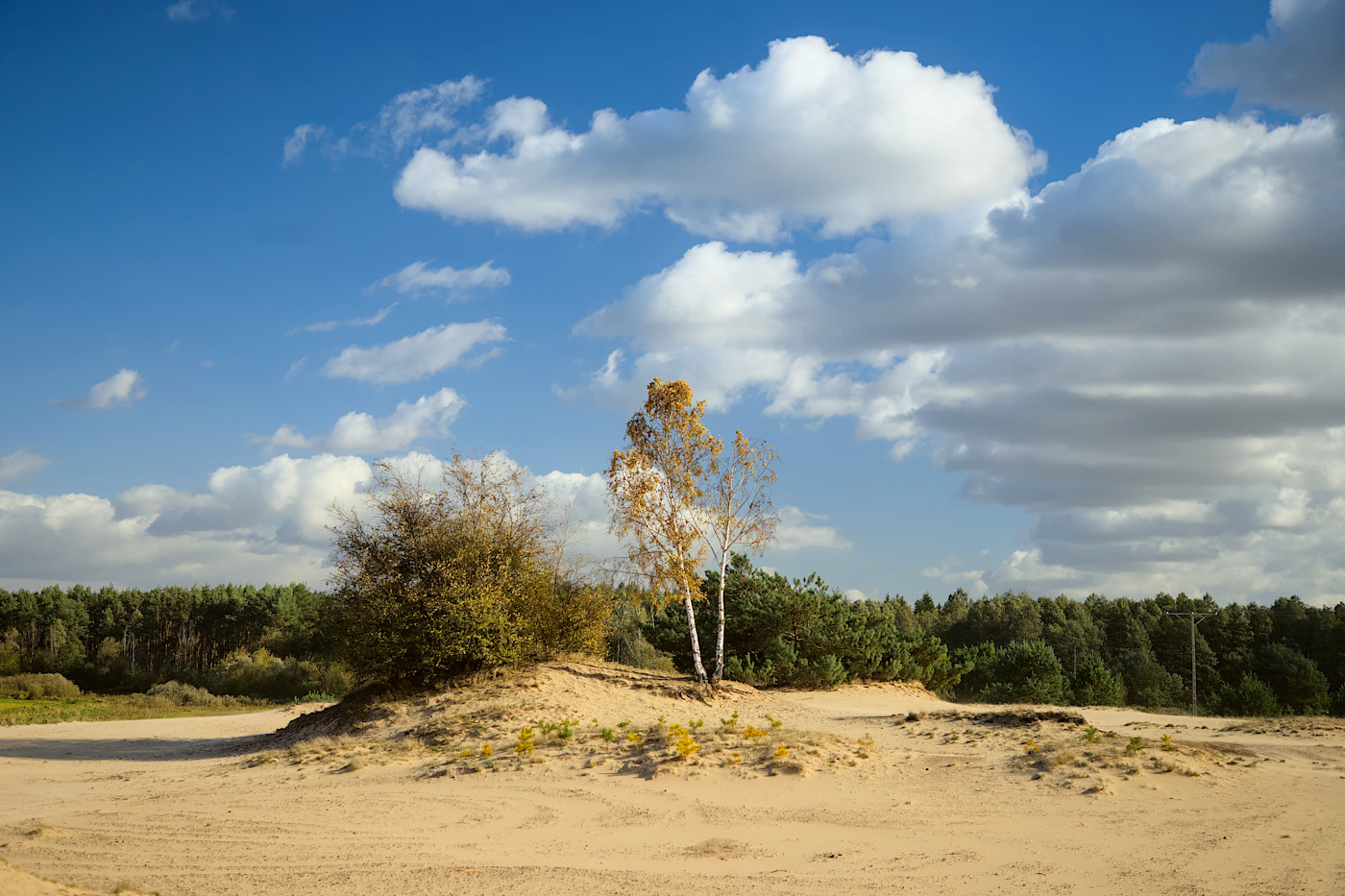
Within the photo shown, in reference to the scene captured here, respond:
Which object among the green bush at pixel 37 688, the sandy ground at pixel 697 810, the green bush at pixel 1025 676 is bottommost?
the green bush at pixel 37 688

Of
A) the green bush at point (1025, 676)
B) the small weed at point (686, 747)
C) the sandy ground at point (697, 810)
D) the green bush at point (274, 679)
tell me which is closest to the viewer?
the sandy ground at point (697, 810)

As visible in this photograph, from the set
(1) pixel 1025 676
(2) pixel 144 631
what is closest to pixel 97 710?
(1) pixel 1025 676

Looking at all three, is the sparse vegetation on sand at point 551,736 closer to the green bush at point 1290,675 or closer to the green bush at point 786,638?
the green bush at point 786,638

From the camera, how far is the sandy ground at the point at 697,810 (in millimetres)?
8227

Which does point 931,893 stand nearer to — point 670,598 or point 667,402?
point 670,598

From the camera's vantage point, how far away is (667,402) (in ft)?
63.8

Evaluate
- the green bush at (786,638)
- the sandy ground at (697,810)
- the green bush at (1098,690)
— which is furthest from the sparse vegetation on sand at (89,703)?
the green bush at (1098,690)

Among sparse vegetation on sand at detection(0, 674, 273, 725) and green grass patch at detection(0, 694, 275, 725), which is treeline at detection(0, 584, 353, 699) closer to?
sparse vegetation on sand at detection(0, 674, 273, 725)

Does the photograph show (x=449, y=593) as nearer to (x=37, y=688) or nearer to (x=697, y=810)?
(x=697, y=810)

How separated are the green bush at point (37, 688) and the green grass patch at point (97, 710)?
4.95 feet

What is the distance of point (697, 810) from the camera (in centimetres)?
1047

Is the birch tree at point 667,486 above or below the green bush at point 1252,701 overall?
above

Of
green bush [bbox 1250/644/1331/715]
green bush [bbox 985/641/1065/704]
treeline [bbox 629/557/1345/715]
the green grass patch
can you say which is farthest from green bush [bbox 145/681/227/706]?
green bush [bbox 1250/644/1331/715]

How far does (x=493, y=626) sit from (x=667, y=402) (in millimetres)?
6241
